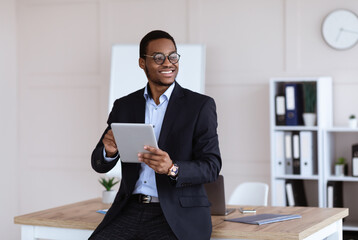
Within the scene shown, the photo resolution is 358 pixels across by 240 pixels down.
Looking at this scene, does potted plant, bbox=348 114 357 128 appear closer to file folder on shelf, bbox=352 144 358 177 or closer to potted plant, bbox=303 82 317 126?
file folder on shelf, bbox=352 144 358 177

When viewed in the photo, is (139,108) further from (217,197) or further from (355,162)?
(355,162)

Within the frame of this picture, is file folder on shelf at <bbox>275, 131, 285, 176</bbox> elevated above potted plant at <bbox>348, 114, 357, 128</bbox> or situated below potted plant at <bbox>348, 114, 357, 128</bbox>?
below

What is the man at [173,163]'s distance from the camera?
255 centimetres

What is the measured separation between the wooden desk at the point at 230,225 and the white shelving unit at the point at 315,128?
5.80 ft

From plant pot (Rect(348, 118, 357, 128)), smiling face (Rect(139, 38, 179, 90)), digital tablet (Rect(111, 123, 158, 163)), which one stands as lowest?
digital tablet (Rect(111, 123, 158, 163))

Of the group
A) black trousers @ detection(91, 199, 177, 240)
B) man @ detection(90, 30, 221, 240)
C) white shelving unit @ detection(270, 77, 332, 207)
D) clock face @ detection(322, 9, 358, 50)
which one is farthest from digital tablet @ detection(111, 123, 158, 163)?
clock face @ detection(322, 9, 358, 50)

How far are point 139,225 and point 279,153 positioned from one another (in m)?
2.69

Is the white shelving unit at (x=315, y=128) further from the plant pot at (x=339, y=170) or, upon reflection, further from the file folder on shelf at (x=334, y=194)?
the plant pot at (x=339, y=170)

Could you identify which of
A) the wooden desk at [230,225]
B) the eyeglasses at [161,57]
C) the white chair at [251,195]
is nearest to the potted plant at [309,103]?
the white chair at [251,195]

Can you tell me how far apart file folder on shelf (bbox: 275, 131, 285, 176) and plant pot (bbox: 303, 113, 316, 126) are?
9.4 inches

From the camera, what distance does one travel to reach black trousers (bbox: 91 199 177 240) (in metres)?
2.57

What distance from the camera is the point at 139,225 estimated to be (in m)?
2.63

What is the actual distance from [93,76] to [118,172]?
3.96ft

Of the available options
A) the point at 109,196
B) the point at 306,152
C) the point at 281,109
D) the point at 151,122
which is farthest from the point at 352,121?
the point at 151,122
